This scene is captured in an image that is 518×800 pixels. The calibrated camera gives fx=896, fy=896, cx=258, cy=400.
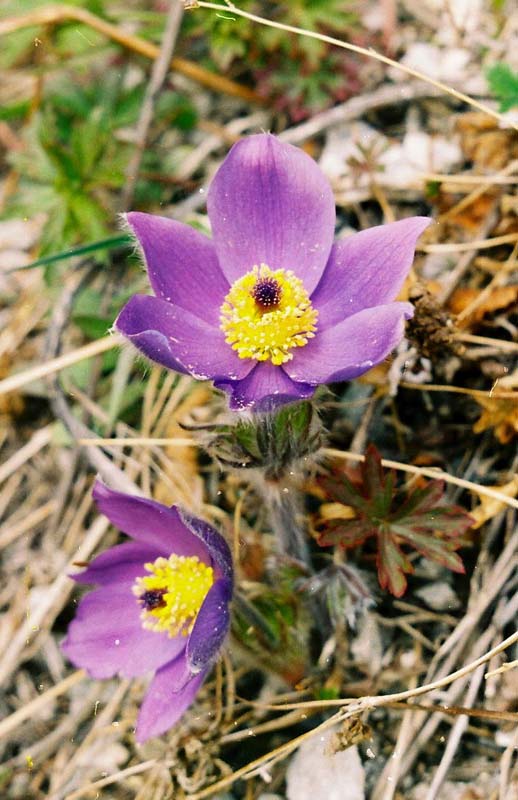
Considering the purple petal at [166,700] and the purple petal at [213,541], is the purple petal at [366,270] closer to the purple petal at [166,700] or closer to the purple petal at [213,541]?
the purple petal at [213,541]

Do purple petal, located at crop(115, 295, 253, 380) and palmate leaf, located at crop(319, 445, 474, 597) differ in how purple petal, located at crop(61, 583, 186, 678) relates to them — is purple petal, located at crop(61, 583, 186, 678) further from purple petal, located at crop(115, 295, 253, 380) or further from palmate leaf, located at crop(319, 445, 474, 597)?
purple petal, located at crop(115, 295, 253, 380)

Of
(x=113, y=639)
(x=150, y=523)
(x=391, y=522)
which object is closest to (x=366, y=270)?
(x=391, y=522)

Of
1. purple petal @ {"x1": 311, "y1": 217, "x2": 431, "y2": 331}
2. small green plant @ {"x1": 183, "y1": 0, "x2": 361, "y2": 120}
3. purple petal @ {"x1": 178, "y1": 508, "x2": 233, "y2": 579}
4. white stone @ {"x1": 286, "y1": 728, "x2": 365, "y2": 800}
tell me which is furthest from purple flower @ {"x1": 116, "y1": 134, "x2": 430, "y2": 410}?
small green plant @ {"x1": 183, "y1": 0, "x2": 361, "y2": 120}

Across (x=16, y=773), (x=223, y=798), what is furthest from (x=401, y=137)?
(x=16, y=773)

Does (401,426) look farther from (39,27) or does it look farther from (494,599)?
(39,27)

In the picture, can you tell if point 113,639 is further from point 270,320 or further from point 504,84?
point 504,84
